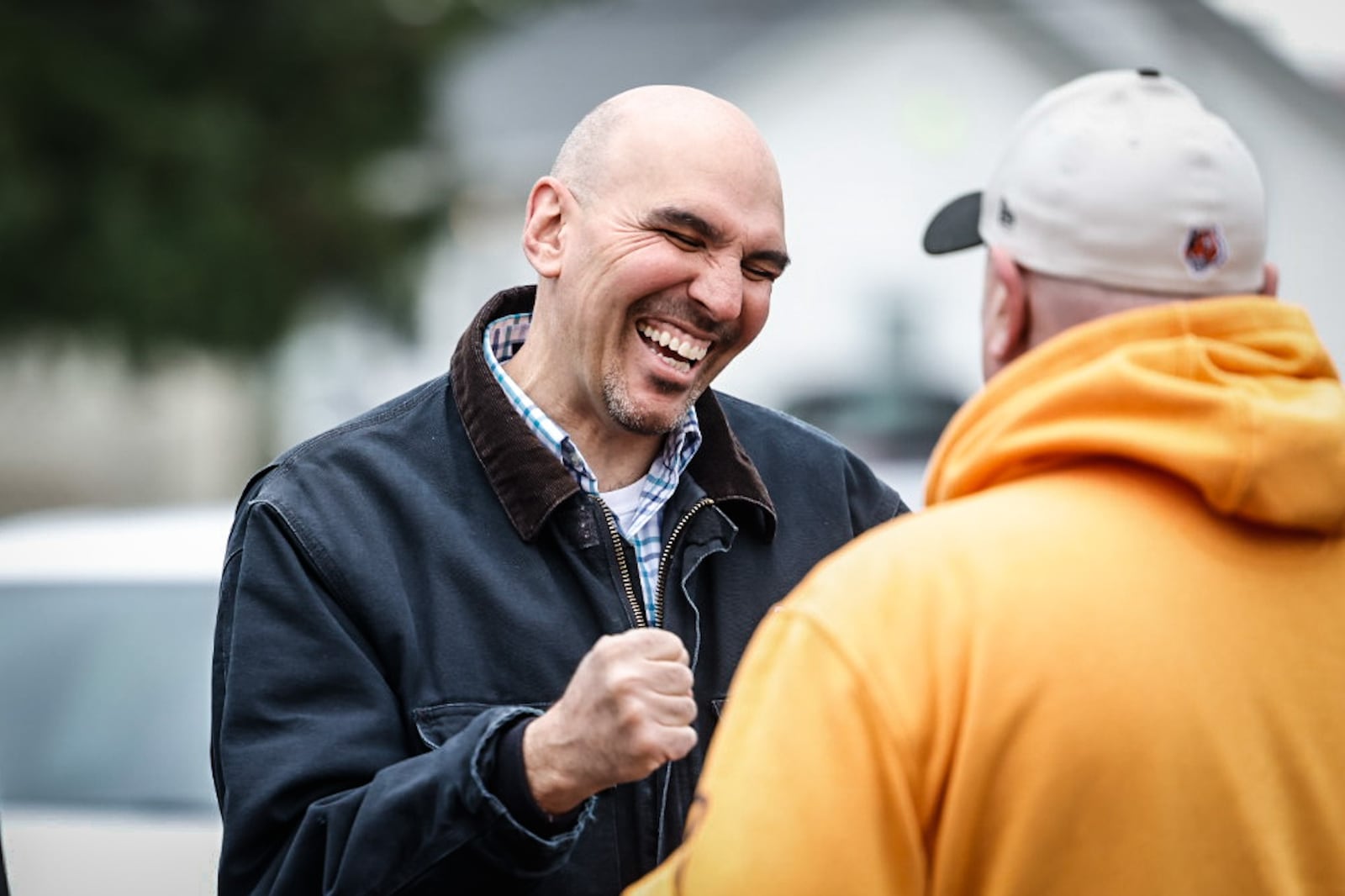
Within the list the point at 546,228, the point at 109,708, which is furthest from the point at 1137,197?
the point at 109,708

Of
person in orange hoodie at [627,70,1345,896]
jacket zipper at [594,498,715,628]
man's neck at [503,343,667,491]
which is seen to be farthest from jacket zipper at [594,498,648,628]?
person in orange hoodie at [627,70,1345,896]

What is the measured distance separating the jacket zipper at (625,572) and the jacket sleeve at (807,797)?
899 millimetres

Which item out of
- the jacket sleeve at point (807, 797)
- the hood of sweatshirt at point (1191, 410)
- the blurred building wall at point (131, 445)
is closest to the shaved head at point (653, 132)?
the hood of sweatshirt at point (1191, 410)

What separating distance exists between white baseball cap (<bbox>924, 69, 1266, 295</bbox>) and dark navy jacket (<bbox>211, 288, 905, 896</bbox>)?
2.91 feet

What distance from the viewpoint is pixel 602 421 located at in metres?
2.78

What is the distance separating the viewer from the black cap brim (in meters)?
2.10

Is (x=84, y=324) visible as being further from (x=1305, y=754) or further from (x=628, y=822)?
(x=1305, y=754)

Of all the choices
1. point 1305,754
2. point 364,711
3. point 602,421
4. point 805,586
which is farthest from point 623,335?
point 1305,754

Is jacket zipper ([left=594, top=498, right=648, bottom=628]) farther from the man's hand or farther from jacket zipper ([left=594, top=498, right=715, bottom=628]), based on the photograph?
the man's hand

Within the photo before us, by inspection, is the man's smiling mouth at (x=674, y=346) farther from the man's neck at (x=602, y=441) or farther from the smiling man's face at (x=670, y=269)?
the man's neck at (x=602, y=441)

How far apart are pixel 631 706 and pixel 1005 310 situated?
0.58 metres

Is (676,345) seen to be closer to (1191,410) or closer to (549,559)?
(549,559)

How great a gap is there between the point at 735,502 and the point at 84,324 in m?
12.4

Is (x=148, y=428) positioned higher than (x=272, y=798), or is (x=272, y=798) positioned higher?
(x=272, y=798)
